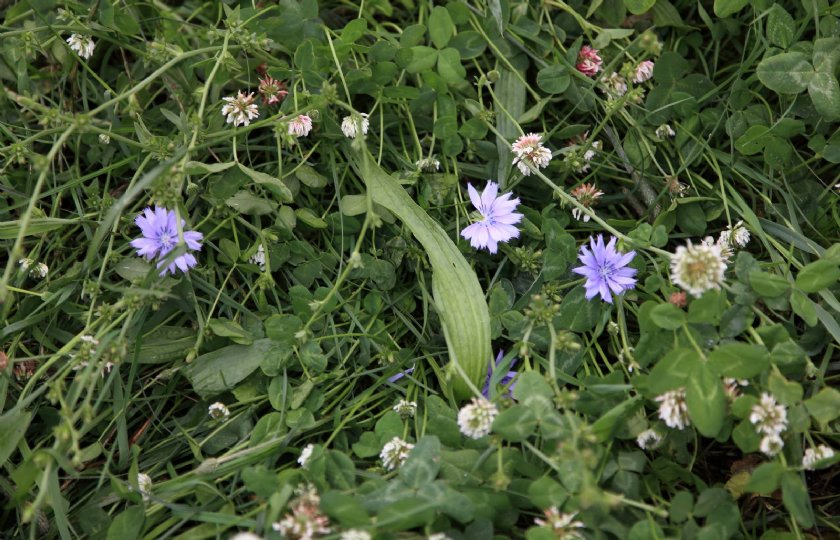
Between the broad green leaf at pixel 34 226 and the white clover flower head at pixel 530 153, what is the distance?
1050 millimetres

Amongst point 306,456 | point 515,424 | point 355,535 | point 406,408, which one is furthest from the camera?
point 406,408

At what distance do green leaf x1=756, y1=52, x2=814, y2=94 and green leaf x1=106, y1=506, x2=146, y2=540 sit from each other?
167cm

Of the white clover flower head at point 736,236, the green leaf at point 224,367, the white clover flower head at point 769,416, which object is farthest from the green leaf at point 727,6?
the green leaf at point 224,367

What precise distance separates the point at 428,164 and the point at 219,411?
76 centimetres

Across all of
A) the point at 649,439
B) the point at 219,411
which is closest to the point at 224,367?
the point at 219,411

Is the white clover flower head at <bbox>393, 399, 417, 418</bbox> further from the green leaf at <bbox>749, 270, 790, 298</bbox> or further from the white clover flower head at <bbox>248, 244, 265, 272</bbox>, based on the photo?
the green leaf at <bbox>749, 270, 790, 298</bbox>

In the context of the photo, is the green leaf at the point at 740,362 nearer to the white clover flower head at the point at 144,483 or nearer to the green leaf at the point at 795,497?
the green leaf at the point at 795,497

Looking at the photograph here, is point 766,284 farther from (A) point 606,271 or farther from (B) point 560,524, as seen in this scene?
(B) point 560,524

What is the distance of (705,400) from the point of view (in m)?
1.34

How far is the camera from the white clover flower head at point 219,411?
163 cm

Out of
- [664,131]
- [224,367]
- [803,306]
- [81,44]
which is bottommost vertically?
[224,367]

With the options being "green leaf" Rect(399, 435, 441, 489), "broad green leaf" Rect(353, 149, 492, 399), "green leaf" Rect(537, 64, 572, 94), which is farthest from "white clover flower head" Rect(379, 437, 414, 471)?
"green leaf" Rect(537, 64, 572, 94)

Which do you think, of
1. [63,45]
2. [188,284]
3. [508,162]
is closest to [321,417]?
[188,284]

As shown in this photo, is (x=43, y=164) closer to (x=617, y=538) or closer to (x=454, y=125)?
(x=454, y=125)
